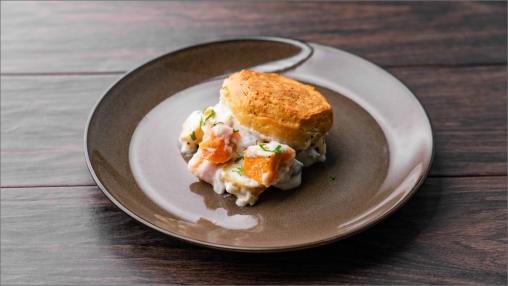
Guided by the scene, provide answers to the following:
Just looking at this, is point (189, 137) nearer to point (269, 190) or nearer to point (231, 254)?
point (269, 190)

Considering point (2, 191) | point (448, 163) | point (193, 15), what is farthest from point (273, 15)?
point (2, 191)

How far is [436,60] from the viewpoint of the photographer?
9.65 feet

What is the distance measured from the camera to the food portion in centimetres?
203

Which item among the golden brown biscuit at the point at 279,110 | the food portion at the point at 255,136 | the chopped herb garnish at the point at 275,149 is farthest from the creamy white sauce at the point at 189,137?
the chopped herb garnish at the point at 275,149

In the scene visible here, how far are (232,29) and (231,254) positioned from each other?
1479 mm

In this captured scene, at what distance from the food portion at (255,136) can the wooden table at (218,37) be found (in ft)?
0.78

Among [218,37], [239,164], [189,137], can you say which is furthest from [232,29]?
[239,164]

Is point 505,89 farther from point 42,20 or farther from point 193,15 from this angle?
point 42,20

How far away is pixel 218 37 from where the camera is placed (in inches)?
121

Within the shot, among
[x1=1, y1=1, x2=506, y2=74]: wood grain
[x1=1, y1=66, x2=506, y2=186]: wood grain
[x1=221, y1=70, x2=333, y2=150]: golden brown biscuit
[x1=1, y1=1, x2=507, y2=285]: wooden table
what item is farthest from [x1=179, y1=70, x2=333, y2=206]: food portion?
[x1=1, y1=1, x2=506, y2=74]: wood grain

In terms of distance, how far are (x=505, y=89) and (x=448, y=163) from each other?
609mm

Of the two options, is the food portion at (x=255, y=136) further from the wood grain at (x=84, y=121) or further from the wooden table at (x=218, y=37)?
the wood grain at (x=84, y=121)

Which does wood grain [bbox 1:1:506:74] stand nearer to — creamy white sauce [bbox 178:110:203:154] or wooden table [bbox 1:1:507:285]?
wooden table [bbox 1:1:507:285]

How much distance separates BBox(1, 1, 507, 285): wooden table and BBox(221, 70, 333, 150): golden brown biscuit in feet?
1.20
